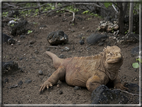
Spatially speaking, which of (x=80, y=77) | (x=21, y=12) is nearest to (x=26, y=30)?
(x=21, y=12)

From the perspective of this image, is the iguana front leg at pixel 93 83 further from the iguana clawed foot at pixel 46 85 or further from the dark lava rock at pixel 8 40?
the dark lava rock at pixel 8 40

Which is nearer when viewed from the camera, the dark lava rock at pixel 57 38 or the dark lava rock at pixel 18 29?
the dark lava rock at pixel 57 38

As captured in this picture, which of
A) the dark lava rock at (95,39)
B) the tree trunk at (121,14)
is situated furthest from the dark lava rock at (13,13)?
the tree trunk at (121,14)

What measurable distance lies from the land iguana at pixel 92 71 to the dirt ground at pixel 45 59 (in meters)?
0.20

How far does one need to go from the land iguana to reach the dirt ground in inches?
7.8

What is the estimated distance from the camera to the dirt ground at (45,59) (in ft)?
12.6

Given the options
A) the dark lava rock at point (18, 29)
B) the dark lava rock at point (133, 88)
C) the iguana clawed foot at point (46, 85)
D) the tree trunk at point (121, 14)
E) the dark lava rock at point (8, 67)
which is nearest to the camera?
the dark lava rock at point (133, 88)

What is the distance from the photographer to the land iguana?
3.61 m

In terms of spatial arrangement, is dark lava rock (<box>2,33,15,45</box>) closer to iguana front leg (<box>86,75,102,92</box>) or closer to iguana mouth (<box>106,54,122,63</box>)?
iguana front leg (<box>86,75,102,92</box>)

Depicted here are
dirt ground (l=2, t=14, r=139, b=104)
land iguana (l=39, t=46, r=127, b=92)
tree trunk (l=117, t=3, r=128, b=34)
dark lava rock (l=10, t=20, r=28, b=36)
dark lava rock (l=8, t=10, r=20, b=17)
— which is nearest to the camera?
land iguana (l=39, t=46, r=127, b=92)

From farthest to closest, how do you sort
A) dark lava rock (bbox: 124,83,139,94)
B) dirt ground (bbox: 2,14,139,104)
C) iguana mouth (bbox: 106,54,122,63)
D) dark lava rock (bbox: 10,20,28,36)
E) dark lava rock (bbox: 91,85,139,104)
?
dark lava rock (bbox: 10,20,28,36), dirt ground (bbox: 2,14,139,104), dark lava rock (bbox: 124,83,139,94), iguana mouth (bbox: 106,54,122,63), dark lava rock (bbox: 91,85,139,104)

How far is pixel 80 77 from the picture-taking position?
13.5 feet

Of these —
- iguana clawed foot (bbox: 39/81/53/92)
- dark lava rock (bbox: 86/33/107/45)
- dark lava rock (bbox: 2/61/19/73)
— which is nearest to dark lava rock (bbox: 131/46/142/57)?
dark lava rock (bbox: 86/33/107/45)

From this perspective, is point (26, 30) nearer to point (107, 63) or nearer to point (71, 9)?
point (71, 9)
